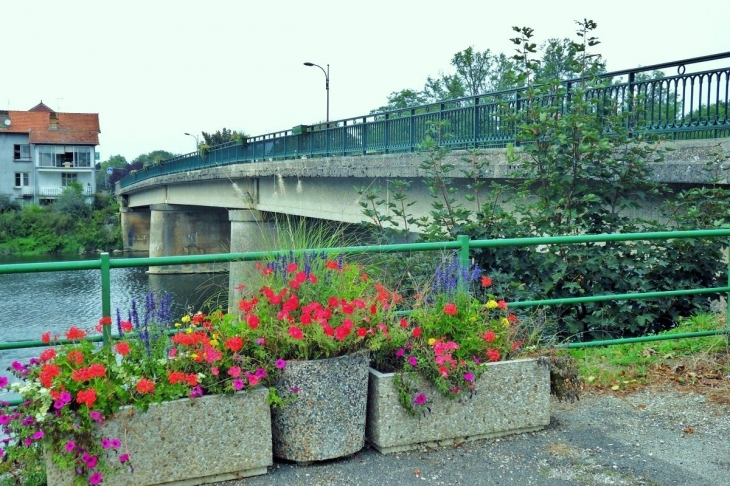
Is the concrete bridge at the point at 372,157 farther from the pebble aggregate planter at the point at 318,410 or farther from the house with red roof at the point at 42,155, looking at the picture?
the house with red roof at the point at 42,155

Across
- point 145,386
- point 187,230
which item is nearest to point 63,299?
point 145,386

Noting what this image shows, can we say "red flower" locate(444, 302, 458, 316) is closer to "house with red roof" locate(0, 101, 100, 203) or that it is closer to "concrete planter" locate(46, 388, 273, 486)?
"concrete planter" locate(46, 388, 273, 486)

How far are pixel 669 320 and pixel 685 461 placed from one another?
4553 millimetres

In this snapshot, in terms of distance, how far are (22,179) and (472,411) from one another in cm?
9566

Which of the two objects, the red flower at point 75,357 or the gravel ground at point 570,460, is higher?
the red flower at point 75,357

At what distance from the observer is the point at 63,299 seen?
65.0 feet

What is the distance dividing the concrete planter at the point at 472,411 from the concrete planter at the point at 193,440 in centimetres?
71

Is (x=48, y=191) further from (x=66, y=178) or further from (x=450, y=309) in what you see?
(x=450, y=309)

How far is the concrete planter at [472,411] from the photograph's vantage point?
469 cm

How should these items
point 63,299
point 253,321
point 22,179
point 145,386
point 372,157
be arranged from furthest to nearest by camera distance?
point 22,179, point 63,299, point 372,157, point 253,321, point 145,386

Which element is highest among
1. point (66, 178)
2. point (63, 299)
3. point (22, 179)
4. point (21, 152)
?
point (21, 152)

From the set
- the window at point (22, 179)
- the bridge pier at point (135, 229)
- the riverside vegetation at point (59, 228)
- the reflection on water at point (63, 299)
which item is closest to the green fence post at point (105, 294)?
the reflection on water at point (63, 299)

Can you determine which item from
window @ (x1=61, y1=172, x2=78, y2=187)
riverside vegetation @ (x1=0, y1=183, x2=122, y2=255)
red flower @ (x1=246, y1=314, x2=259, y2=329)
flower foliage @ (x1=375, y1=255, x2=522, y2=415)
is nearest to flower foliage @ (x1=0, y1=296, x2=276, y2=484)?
red flower @ (x1=246, y1=314, x2=259, y2=329)

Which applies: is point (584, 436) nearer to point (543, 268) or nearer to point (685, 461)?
point (685, 461)
